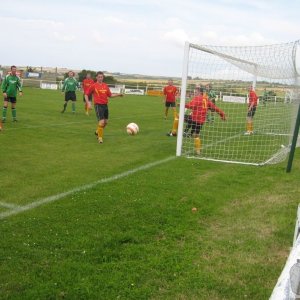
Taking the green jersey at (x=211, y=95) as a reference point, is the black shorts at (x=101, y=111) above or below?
below

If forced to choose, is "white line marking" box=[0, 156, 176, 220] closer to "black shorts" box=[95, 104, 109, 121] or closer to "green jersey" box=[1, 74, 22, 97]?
"black shorts" box=[95, 104, 109, 121]

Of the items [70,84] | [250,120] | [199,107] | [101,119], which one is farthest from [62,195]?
[70,84]

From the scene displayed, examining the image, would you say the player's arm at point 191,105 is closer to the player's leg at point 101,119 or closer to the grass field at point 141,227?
the grass field at point 141,227

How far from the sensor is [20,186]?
22.1ft

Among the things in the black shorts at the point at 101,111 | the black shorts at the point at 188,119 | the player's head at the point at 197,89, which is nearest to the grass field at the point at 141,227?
the black shorts at the point at 188,119

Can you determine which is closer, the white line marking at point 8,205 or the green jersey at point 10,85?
the white line marking at point 8,205

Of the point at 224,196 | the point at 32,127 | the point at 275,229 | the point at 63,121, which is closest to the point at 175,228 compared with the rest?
the point at 275,229

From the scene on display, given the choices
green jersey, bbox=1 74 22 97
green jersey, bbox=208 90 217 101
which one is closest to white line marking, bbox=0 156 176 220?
green jersey, bbox=208 90 217 101

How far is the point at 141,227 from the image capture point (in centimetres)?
512

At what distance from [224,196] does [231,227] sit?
4.46 feet

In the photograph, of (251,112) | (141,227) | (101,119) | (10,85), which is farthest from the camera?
(10,85)

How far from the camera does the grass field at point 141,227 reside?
149 inches

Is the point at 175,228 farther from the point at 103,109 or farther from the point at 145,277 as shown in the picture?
the point at 103,109

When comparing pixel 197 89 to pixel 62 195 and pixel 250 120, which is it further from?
pixel 62 195
